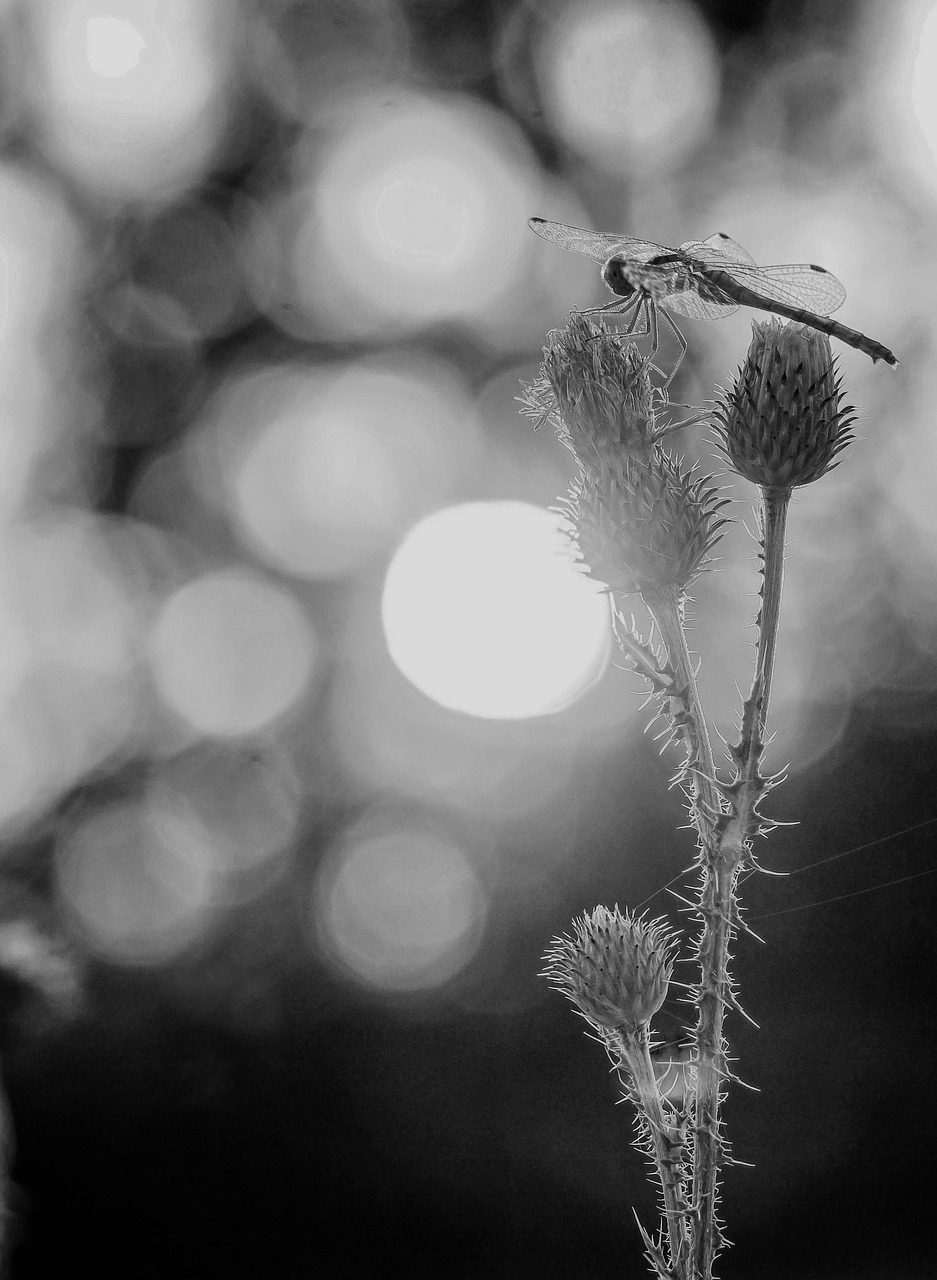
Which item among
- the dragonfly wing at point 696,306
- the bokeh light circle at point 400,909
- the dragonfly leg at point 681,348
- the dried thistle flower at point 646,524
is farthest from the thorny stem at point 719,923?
the bokeh light circle at point 400,909

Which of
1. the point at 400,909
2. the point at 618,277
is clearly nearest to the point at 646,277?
the point at 618,277

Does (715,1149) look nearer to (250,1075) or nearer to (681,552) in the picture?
(681,552)

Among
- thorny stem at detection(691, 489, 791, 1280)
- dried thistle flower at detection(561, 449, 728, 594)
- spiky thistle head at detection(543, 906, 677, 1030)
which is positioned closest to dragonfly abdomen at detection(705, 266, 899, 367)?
dried thistle flower at detection(561, 449, 728, 594)

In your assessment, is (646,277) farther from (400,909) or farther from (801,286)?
(400,909)

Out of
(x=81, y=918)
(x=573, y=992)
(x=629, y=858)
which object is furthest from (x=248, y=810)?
(x=573, y=992)

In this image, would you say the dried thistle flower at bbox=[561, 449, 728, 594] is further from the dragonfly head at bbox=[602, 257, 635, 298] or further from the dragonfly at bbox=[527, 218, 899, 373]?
the dragonfly head at bbox=[602, 257, 635, 298]

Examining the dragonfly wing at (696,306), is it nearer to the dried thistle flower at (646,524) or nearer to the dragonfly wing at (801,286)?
the dragonfly wing at (801,286)
